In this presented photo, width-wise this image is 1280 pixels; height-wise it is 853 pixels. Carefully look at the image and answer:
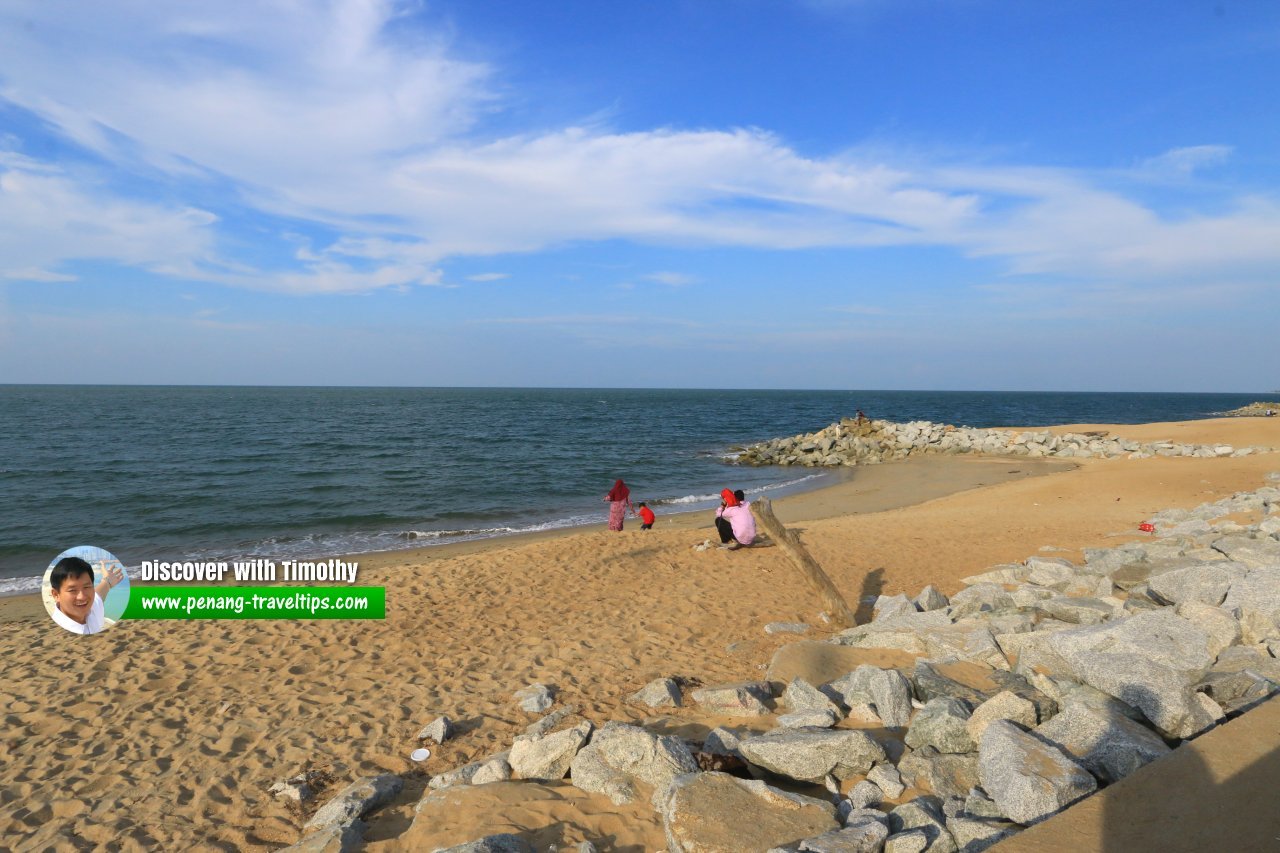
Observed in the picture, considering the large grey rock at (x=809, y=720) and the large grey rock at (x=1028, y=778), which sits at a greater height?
the large grey rock at (x=1028, y=778)

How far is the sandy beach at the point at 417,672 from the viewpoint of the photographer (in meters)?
5.05

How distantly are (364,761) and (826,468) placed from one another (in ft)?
94.3

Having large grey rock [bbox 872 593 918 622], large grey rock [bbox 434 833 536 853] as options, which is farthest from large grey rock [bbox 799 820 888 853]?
large grey rock [bbox 872 593 918 622]

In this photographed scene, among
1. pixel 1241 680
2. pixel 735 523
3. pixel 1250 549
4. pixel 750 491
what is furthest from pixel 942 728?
pixel 750 491

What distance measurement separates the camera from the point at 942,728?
4.66 m

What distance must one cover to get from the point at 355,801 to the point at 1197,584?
7885 millimetres

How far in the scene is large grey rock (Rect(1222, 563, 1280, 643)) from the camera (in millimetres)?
5516

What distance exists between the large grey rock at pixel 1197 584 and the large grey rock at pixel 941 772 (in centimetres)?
357

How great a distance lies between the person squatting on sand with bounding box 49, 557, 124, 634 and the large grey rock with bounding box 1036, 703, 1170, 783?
11471mm

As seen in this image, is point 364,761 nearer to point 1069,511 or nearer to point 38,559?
point 38,559

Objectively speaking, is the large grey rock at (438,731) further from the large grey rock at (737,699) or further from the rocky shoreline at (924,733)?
the large grey rock at (737,699)

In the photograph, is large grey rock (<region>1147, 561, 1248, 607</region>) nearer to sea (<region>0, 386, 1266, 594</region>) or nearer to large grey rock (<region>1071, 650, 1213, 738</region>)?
large grey rock (<region>1071, 650, 1213, 738</region>)

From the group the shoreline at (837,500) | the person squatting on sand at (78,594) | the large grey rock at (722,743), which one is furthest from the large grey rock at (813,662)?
the person squatting on sand at (78,594)

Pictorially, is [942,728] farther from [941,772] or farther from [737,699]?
[737,699]
